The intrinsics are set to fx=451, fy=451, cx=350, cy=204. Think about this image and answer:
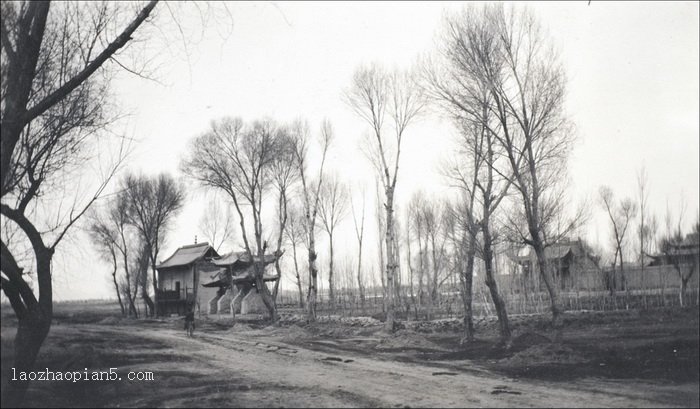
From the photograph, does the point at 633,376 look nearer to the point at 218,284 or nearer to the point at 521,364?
the point at 521,364

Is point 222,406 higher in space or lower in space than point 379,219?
lower

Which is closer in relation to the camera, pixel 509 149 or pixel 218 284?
pixel 509 149

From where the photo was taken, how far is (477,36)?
48.4 feet

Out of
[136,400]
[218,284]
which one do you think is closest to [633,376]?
[136,400]

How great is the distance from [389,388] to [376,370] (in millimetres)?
2678

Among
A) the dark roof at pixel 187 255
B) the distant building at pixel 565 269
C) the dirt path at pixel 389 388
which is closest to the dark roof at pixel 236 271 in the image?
the dark roof at pixel 187 255

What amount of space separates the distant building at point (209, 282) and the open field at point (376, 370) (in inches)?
872

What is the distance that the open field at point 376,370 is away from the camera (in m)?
7.90

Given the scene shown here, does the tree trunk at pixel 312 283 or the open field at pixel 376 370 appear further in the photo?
the tree trunk at pixel 312 283

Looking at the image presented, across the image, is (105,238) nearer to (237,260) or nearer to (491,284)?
(237,260)

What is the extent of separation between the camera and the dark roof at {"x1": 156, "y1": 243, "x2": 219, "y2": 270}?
144 feet

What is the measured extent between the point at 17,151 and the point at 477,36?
12941mm

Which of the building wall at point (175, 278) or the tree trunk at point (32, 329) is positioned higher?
the tree trunk at point (32, 329)

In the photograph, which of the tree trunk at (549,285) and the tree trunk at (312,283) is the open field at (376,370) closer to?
the tree trunk at (549,285)
